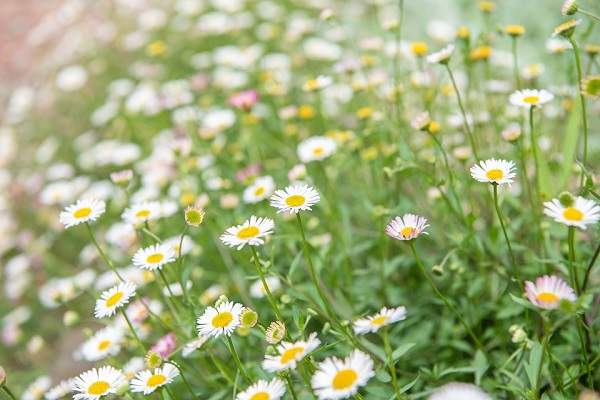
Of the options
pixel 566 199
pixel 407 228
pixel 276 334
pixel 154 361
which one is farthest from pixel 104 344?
pixel 566 199

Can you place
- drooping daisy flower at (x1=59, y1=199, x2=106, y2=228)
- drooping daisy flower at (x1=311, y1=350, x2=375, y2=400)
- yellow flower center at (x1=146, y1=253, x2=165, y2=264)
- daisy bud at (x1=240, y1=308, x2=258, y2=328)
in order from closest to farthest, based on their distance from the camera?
1. drooping daisy flower at (x1=311, y1=350, x2=375, y2=400)
2. daisy bud at (x1=240, y1=308, x2=258, y2=328)
3. yellow flower center at (x1=146, y1=253, x2=165, y2=264)
4. drooping daisy flower at (x1=59, y1=199, x2=106, y2=228)

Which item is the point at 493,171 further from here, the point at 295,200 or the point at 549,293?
the point at 295,200

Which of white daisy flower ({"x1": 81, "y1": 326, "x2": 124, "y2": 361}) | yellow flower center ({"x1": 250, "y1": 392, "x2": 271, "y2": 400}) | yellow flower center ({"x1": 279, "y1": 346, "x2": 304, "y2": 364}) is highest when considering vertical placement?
yellow flower center ({"x1": 279, "y1": 346, "x2": 304, "y2": 364})

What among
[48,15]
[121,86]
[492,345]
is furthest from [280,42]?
[48,15]

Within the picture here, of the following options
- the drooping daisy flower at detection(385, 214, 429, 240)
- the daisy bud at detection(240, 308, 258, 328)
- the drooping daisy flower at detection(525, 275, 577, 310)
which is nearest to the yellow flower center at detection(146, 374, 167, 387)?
the daisy bud at detection(240, 308, 258, 328)

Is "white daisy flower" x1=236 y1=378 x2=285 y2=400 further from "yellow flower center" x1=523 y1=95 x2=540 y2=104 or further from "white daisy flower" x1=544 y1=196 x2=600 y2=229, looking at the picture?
"yellow flower center" x1=523 y1=95 x2=540 y2=104

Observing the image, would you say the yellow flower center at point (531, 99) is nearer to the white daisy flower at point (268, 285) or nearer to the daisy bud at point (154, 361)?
the white daisy flower at point (268, 285)

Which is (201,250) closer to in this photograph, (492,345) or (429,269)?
(429,269)
